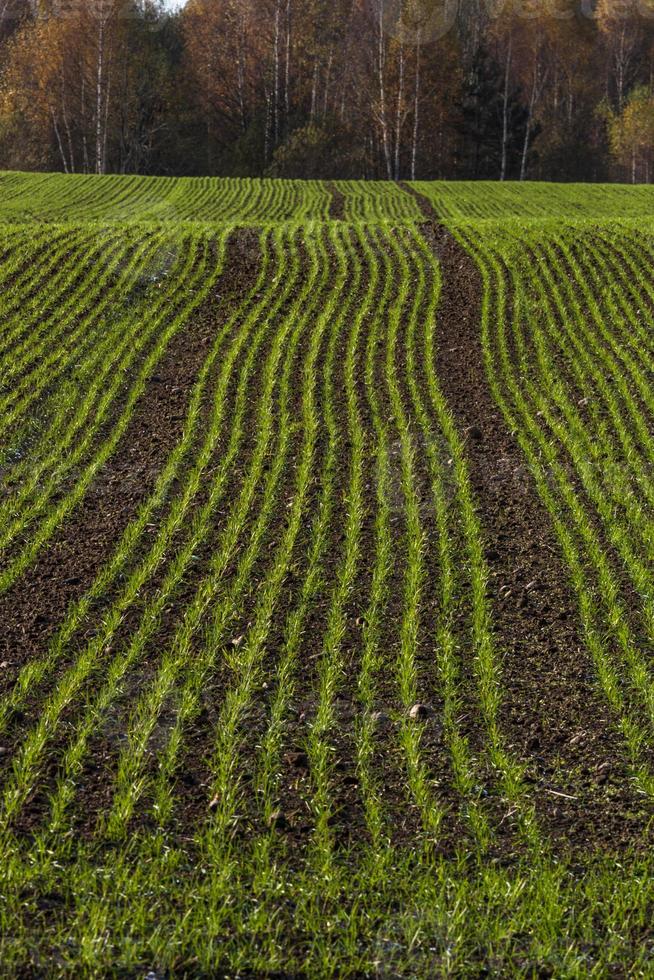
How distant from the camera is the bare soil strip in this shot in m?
6.25

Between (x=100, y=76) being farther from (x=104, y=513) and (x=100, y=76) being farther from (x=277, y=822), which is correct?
(x=277, y=822)

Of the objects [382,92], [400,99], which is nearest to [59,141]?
[382,92]

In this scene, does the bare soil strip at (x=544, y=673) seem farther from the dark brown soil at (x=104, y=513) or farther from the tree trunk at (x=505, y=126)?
the tree trunk at (x=505, y=126)

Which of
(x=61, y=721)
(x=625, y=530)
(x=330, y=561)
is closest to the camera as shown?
(x=61, y=721)

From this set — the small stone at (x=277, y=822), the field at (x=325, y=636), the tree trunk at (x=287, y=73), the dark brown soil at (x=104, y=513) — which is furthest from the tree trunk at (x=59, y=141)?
the small stone at (x=277, y=822)

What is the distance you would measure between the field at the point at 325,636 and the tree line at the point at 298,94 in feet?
139

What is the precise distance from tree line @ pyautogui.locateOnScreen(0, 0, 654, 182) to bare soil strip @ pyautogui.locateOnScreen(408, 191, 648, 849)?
155 feet

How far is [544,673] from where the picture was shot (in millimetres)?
7746

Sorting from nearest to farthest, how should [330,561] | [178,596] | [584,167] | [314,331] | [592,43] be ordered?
[178,596] < [330,561] < [314,331] < [584,167] < [592,43]

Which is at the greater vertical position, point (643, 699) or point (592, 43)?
point (592, 43)

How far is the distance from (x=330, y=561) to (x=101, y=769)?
145 inches

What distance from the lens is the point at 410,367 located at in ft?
51.1

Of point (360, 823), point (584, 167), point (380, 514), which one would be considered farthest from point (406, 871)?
point (584, 167)

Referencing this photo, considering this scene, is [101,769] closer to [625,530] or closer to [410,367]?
[625,530]
